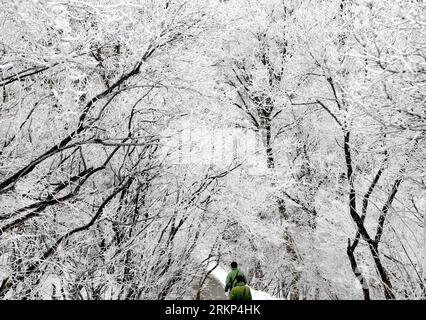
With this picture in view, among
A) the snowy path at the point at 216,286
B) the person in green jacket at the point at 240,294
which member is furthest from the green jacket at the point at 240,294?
the snowy path at the point at 216,286

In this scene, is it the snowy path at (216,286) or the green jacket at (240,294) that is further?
the snowy path at (216,286)

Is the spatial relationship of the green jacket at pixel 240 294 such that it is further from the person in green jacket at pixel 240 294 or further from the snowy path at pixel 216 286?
the snowy path at pixel 216 286

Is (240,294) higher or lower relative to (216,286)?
lower

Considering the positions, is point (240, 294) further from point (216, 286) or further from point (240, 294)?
point (216, 286)

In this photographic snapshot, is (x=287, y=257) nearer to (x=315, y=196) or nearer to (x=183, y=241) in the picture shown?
(x=315, y=196)

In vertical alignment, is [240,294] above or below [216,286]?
below

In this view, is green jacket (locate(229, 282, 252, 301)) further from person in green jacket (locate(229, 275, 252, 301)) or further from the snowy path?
the snowy path

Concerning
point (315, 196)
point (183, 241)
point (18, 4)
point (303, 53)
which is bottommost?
point (183, 241)

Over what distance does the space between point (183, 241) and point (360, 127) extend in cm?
394

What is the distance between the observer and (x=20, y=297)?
5117 millimetres

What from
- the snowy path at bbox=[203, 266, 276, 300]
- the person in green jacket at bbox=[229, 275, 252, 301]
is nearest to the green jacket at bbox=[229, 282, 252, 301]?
the person in green jacket at bbox=[229, 275, 252, 301]

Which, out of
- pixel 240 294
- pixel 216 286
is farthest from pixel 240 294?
pixel 216 286

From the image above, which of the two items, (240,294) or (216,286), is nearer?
(240,294)
